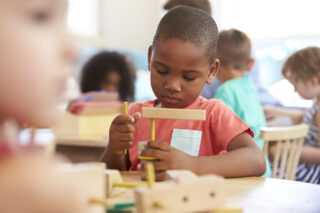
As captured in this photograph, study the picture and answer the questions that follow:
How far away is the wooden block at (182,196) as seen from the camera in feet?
1.31

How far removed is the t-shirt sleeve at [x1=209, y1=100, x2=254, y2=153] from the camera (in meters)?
0.87

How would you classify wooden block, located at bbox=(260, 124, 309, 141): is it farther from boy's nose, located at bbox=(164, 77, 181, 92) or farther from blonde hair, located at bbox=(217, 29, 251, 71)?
boy's nose, located at bbox=(164, 77, 181, 92)

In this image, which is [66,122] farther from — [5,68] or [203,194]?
[5,68]

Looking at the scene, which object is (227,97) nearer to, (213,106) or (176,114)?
(213,106)

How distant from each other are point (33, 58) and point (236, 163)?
0.58m

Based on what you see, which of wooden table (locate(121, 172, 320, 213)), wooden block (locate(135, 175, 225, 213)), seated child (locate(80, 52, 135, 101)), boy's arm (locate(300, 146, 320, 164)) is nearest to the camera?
wooden block (locate(135, 175, 225, 213))

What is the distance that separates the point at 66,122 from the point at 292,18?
2.27 metres

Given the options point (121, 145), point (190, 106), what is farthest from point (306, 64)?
point (121, 145)

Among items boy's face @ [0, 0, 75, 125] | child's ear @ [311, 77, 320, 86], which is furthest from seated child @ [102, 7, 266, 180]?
child's ear @ [311, 77, 320, 86]

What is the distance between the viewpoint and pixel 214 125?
2.98 ft

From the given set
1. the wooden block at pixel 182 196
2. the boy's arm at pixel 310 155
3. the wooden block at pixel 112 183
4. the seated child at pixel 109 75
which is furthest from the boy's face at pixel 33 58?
the seated child at pixel 109 75

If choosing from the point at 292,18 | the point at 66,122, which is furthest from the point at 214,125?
the point at 292,18

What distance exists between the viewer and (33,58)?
10.2 inches

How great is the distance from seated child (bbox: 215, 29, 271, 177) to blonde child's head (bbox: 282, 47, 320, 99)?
13.6 inches
